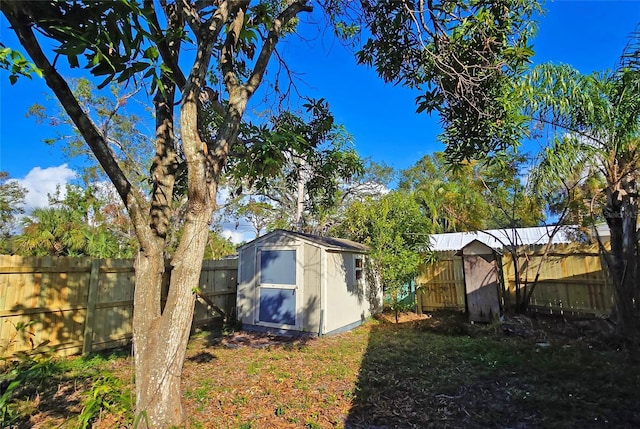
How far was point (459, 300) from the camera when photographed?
880cm

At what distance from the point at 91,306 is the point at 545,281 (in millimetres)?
9955

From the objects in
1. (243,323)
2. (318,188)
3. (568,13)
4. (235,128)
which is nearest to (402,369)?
(318,188)

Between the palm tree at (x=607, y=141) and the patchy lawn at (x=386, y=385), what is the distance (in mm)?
1142

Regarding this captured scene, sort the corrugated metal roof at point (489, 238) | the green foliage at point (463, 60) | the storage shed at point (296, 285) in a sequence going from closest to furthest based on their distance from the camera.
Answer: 1. the green foliage at point (463, 60)
2. the storage shed at point (296, 285)
3. the corrugated metal roof at point (489, 238)

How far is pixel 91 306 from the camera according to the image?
212 inches

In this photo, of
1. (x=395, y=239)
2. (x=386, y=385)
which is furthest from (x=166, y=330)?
(x=395, y=239)

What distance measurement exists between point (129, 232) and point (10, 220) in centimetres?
852

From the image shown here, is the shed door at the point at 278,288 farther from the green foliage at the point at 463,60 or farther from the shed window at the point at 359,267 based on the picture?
the green foliage at the point at 463,60

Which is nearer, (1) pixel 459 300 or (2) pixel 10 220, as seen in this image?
(1) pixel 459 300

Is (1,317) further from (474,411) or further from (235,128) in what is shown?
(474,411)

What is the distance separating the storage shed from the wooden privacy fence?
2681mm

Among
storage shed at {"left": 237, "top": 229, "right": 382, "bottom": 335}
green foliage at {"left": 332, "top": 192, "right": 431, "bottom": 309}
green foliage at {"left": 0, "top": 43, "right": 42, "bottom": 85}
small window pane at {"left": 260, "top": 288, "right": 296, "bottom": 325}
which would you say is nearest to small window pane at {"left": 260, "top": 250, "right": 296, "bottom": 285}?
storage shed at {"left": 237, "top": 229, "right": 382, "bottom": 335}

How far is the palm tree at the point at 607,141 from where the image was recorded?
5.06 metres

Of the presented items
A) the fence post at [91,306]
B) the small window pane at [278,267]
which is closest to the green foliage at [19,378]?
the fence post at [91,306]
